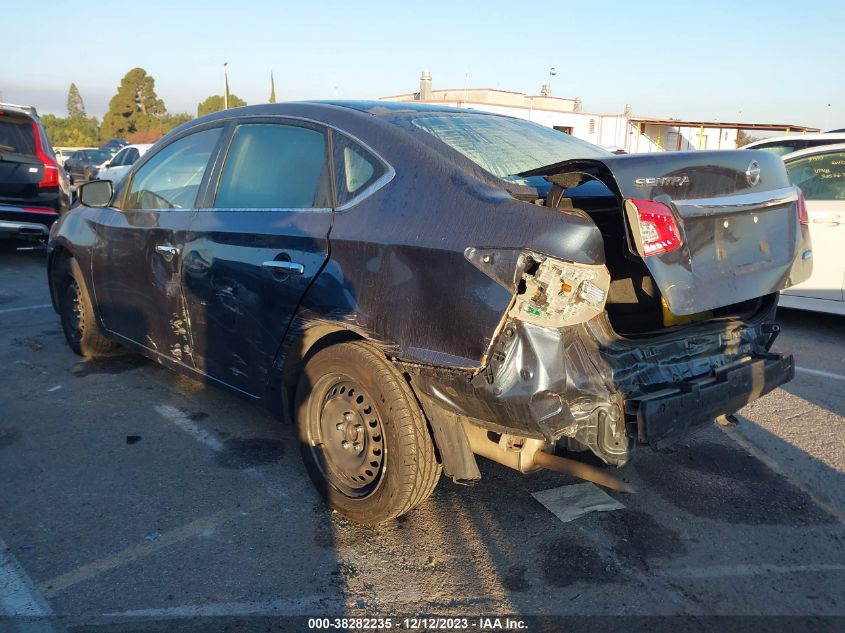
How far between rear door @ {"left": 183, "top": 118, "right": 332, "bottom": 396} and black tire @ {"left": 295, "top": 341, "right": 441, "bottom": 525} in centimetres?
34

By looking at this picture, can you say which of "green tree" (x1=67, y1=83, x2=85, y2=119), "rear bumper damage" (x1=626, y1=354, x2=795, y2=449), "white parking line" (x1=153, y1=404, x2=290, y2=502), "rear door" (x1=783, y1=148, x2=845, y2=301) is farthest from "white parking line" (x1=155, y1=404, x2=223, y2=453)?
"green tree" (x1=67, y1=83, x2=85, y2=119)

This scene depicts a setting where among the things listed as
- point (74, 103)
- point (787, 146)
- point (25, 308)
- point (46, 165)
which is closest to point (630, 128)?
point (787, 146)

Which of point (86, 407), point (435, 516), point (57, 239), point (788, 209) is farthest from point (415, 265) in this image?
point (57, 239)

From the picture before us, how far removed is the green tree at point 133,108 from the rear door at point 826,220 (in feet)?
260

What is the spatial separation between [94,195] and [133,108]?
83.7 metres

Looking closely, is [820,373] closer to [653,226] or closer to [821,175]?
[821,175]

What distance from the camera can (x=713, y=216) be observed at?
2.81 meters

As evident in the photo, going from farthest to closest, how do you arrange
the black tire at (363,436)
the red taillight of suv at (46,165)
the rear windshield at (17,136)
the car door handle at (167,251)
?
the red taillight of suv at (46,165) < the rear windshield at (17,136) < the car door handle at (167,251) < the black tire at (363,436)

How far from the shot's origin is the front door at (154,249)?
3.96 m

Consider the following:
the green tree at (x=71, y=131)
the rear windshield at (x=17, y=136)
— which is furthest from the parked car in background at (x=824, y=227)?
the green tree at (x=71, y=131)

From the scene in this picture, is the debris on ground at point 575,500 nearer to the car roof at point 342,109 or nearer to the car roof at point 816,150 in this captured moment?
the car roof at point 342,109

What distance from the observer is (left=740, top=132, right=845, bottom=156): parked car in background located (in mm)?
7363

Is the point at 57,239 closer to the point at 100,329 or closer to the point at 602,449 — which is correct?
the point at 100,329

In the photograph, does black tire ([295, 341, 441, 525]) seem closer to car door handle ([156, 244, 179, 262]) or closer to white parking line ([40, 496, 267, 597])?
white parking line ([40, 496, 267, 597])
